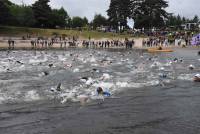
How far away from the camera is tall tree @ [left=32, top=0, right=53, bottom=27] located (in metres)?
117

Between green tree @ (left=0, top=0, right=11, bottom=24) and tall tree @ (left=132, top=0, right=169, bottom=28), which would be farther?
tall tree @ (left=132, top=0, right=169, bottom=28)

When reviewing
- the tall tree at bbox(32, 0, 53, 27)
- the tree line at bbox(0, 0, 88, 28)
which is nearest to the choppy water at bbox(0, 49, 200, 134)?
the tree line at bbox(0, 0, 88, 28)

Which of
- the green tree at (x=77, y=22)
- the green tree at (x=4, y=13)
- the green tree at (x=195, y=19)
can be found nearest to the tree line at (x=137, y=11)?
the green tree at (x=77, y=22)

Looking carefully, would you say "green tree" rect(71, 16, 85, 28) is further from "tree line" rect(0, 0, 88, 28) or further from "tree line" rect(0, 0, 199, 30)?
"tree line" rect(0, 0, 88, 28)

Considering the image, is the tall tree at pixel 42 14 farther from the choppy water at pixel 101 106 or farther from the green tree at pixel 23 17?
the choppy water at pixel 101 106

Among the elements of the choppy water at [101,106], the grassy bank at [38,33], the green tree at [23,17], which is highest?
the green tree at [23,17]

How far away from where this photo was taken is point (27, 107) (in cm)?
2130

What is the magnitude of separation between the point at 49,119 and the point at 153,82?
40.5 feet

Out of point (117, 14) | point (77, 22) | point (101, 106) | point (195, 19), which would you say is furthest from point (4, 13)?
point (195, 19)

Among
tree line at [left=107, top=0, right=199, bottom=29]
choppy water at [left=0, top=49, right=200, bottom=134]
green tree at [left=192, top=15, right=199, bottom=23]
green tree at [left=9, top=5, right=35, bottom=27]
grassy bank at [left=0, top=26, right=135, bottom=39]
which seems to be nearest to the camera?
choppy water at [left=0, top=49, right=200, bottom=134]

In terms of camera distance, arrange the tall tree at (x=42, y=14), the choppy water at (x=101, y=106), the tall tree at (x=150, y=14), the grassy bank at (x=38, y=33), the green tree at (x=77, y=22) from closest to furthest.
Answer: the choppy water at (x=101, y=106) → the grassy bank at (x=38, y=33) → the tall tree at (x=42, y=14) → the tall tree at (x=150, y=14) → the green tree at (x=77, y=22)

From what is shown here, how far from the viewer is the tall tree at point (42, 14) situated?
11700 cm

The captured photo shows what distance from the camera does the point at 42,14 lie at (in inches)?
4601

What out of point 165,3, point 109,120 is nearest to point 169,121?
point 109,120
